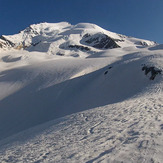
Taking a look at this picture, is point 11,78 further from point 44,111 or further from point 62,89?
point 44,111

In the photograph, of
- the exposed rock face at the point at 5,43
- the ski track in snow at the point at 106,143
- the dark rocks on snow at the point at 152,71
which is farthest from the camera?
the exposed rock face at the point at 5,43

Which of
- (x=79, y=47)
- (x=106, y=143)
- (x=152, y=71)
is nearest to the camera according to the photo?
(x=106, y=143)

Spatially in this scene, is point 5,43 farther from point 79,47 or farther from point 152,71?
point 152,71

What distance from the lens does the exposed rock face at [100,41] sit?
91131 millimetres

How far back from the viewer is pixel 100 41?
99.2 meters

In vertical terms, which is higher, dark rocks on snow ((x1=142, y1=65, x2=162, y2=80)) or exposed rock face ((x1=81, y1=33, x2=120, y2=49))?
exposed rock face ((x1=81, y1=33, x2=120, y2=49))

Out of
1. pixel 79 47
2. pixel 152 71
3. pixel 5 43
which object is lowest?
pixel 152 71

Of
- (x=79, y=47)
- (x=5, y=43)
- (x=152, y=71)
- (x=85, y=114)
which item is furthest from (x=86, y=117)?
(x=5, y=43)

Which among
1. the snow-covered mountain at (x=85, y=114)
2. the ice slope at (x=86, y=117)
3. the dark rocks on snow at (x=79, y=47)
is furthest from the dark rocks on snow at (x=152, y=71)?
the dark rocks on snow at (x=79, y=47)

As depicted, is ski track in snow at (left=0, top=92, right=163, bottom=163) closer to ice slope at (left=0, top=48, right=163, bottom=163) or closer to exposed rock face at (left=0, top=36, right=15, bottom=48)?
ice slope at (left=0, top=48, right=163, bottom=163)

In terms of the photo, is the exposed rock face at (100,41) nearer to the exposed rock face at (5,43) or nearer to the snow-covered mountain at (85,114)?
the exposed rock face at (5,43)

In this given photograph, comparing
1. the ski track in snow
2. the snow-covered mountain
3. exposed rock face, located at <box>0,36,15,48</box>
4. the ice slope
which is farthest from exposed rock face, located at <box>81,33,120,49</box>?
the ski track in snow

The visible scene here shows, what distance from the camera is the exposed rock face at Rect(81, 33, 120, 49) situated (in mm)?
91131

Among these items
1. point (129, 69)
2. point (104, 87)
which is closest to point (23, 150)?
point (104, 87)
